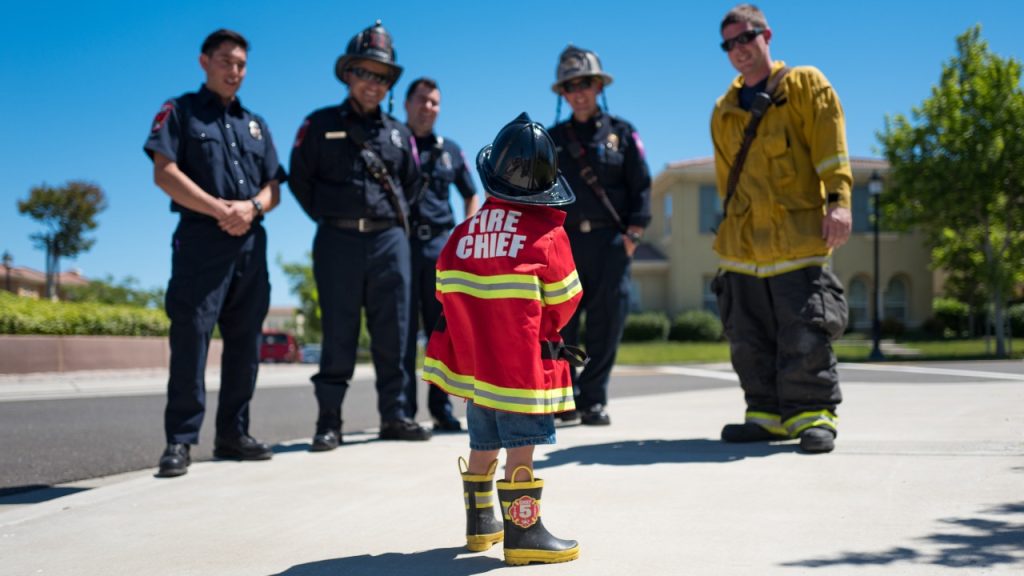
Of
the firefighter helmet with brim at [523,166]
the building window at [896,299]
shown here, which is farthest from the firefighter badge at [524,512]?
the building window at [896,299]

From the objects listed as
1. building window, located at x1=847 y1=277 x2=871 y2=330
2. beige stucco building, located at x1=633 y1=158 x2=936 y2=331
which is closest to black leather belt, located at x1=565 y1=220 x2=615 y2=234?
beige stucco building, located at x1=633 y1=158 x2=936 y2=331

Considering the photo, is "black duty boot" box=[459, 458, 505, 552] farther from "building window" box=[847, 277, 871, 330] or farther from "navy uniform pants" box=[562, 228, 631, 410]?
"building window" box=[847, 277, 871, 330]

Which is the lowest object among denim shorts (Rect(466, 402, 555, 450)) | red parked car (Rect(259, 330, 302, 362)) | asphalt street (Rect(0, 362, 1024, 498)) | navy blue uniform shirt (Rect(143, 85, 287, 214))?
red parked car (Rect(259, 330, 302, 362))

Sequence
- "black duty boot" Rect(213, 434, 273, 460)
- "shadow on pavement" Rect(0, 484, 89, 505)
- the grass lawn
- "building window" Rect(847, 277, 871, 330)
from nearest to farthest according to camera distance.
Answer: "shadow on pavement" Rect(0, 484, 89, 505)
"black duty boot" Rect(213, 434, 273, 460)
the grass lawn
"building window" Rect(847, 277, 871, 330)

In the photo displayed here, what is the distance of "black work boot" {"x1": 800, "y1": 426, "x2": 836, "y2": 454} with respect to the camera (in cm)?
421

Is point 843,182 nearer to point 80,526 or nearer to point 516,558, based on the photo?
point 516,558

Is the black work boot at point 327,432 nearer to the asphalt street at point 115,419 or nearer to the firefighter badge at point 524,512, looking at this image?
the asphalt street at point 115,419

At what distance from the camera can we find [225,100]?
16.6ft

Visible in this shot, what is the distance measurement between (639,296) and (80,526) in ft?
110

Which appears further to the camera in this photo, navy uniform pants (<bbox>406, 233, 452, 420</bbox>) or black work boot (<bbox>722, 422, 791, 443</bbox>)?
navy uniform pants (<bbox>406, 233, 452, 420</bbox>)

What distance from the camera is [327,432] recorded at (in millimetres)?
5281

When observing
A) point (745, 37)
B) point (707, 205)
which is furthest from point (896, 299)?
point (745, 37)

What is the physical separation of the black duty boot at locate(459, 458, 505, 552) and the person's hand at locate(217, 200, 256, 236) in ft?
8.02

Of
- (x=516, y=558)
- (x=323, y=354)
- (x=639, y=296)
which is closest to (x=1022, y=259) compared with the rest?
(x=639, y=296)
